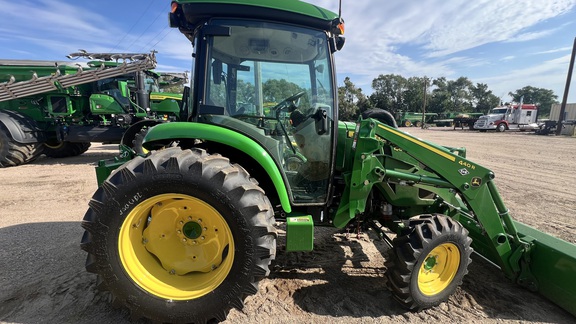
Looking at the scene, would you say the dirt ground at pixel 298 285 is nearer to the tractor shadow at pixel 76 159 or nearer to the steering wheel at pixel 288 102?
the steering wheel at pixel 288 102

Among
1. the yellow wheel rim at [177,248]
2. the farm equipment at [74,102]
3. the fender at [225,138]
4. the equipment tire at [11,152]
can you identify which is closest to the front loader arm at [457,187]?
the fender at [225,138]

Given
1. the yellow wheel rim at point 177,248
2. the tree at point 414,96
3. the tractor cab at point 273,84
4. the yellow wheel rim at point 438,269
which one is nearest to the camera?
the yellow wheel rim at point 177,248

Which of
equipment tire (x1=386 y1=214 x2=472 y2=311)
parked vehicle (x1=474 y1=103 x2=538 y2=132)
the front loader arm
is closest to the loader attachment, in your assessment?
the front loader arm

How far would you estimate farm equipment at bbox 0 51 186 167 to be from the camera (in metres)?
8.48

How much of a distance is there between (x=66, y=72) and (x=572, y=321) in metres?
12.1

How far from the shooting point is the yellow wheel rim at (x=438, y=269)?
250 centimetres

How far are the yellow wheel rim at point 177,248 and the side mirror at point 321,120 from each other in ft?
3.73

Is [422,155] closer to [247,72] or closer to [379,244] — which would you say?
[379,244]

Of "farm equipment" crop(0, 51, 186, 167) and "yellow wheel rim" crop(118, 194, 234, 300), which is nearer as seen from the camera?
"yellow wheel rim" crop(118, 194, 234, 300)

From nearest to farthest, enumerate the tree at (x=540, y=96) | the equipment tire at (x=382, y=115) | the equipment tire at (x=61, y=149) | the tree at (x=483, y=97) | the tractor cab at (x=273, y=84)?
the tractor cab at (x=273, y=84)
the equipment tire at (x=382, y=115)
the equipment tire at (x=61, y=149)
the tree at (x=483, y=97)
the tree at (x=540, y=96)

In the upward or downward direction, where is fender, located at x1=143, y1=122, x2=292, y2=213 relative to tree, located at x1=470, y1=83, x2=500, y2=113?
downward

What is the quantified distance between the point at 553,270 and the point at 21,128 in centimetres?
1112

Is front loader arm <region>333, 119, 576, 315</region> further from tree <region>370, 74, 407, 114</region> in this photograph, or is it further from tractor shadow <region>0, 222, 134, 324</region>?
tree <region>370, 74, 407, 114</region>

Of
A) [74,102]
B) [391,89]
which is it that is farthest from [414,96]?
[74,102]
